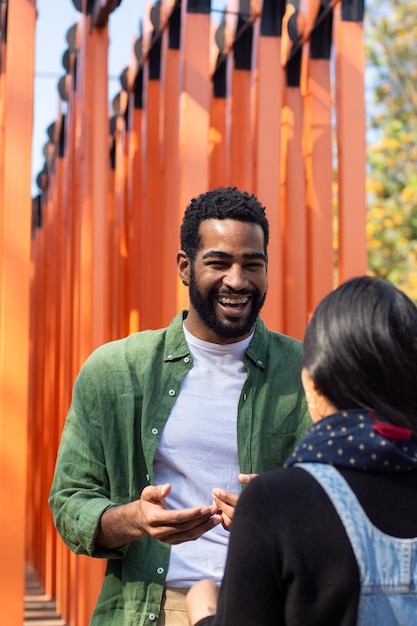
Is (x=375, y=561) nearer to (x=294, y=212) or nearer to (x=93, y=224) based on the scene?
(x=93, y=224)

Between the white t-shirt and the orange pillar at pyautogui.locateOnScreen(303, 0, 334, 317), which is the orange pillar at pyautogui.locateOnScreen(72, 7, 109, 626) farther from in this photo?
the white t-shirt

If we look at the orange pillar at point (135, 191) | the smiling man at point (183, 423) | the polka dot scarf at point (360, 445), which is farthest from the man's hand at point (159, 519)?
the orange pillar at point (135, 191)

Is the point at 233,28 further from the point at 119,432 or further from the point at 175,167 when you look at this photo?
the point at 119,432

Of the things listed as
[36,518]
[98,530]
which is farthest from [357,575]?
[36,518]

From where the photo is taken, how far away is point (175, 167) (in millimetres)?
5277

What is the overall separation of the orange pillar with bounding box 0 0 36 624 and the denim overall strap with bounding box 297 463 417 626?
2850 millimetres

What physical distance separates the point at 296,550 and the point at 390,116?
14.8 metres

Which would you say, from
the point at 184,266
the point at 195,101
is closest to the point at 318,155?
the point at 195,101

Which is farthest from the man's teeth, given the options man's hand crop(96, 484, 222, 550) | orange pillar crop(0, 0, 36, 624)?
orange pillar crop(0, 0, 36, 624)

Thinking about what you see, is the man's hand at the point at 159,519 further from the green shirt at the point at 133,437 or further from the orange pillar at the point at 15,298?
the orange pillar at the point at 15,298

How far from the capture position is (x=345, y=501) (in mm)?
1492

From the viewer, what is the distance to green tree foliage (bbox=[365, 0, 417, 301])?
598 inches

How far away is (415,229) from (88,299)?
10442 mm

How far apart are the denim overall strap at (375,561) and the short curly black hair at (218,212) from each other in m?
1.28
